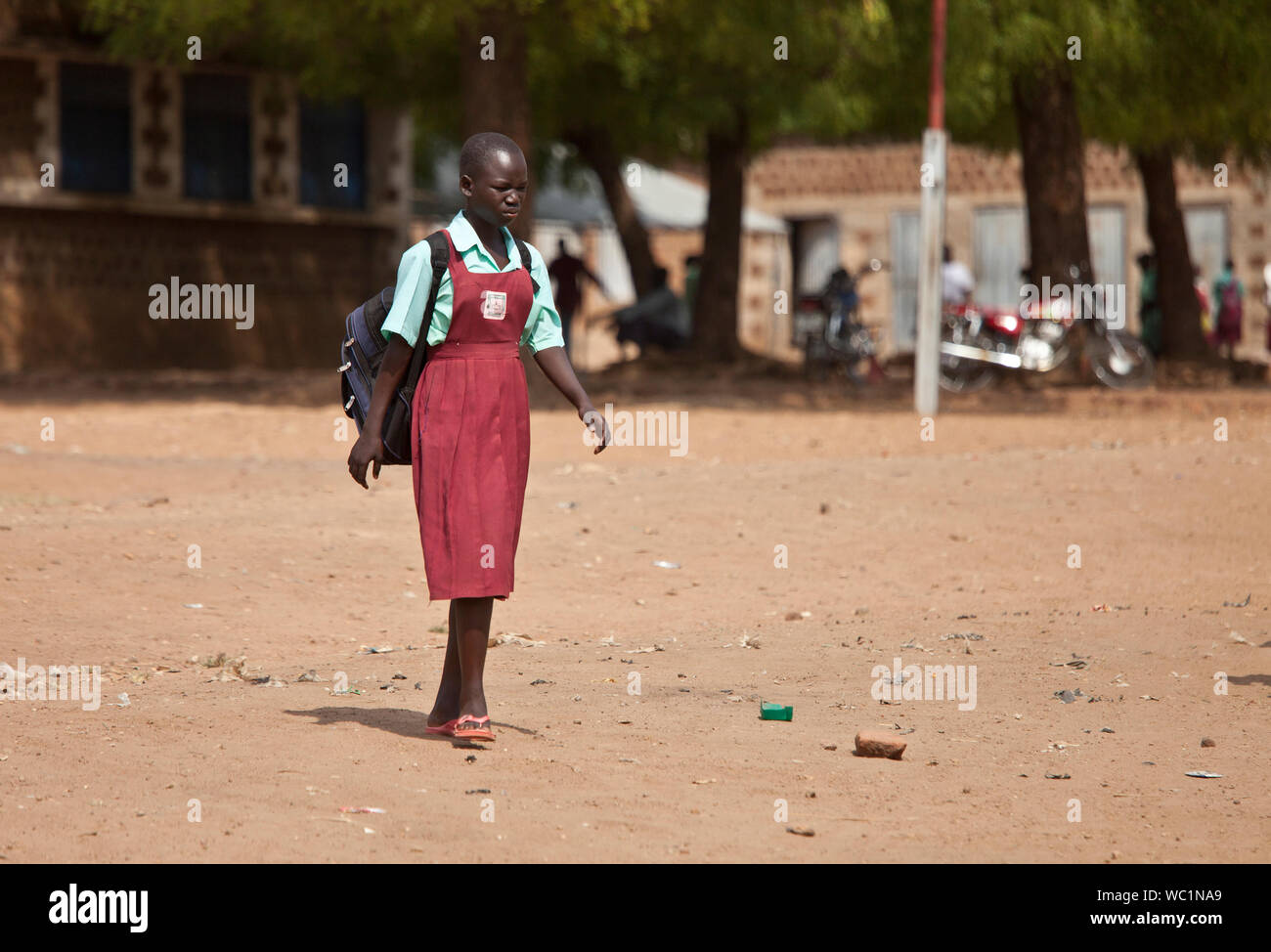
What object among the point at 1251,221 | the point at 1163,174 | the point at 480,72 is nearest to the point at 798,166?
the point at 1251,221

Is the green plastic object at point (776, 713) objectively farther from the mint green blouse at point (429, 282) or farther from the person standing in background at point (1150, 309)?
the person standing in background at point (1150, 309)

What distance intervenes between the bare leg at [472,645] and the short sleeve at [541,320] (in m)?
0.79

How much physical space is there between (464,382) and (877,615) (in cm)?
352

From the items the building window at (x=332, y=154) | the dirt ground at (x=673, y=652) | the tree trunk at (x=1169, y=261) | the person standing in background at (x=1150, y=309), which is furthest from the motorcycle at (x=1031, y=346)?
the building window at (x=332, y=154)

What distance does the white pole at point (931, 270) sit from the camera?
14945mm

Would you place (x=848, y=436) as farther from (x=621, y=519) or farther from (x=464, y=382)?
(x=464, y=382)

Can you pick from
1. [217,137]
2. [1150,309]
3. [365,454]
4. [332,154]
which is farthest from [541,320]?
[332,154]

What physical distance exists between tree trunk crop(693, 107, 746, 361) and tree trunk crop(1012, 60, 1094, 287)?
4434 millimetres

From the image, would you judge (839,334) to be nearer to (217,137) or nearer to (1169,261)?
(1169,261)

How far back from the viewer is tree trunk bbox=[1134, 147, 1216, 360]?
21406mm

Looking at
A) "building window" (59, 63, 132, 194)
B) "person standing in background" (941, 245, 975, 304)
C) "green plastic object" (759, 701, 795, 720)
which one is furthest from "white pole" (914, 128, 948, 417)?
"building window" (59, 63, 132, 194)

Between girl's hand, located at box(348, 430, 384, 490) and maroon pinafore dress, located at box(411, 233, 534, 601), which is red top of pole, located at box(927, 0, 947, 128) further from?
girl's hand, located at box(348, 430, 384, 490)

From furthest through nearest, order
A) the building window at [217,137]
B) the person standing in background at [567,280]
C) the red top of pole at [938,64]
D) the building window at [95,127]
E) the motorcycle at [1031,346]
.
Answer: the person standing in background at [567,280], the building window at [217,137], the building window at [95,127], the motorcycle at [1031,346], the red top of pole at [938,64]

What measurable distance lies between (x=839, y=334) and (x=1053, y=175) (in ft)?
9.06
